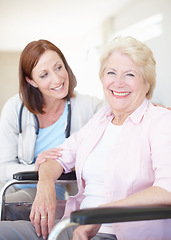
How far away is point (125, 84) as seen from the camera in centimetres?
126

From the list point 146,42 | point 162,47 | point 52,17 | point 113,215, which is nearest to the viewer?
point 113,215

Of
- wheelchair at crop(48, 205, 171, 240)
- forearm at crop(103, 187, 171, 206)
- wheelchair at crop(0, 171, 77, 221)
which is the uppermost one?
wheelchair at crop(48, 205, 171, 240)

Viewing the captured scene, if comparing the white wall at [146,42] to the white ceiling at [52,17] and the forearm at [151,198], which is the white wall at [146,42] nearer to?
the white ceiling at [52,17]

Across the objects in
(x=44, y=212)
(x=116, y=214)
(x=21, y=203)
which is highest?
(x=116, y=214)

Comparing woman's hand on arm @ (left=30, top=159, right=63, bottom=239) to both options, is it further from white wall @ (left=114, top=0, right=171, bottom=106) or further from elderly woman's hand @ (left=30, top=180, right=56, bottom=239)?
white wall @ (left=114, top=0, right=171, bottom=106)

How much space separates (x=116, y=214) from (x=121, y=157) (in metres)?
0.43

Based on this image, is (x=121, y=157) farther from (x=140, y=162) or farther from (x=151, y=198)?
(x=151, y=198)

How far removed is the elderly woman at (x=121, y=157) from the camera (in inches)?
40.6

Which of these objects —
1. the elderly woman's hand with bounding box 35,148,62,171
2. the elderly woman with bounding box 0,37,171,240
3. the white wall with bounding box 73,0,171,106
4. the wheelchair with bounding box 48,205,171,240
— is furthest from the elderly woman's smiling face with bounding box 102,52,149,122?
the white wall with bounding box 73,0,171,106

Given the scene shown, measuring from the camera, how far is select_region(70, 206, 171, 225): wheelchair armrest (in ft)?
2.41

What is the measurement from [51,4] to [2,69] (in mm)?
2910

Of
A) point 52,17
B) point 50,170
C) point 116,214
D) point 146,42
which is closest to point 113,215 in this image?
point 116,214

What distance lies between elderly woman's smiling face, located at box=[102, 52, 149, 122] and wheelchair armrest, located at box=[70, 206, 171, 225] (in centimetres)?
55

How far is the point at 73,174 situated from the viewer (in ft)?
4.74
